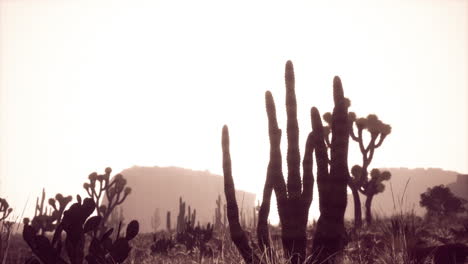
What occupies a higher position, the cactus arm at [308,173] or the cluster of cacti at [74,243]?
the cactus arm at [308,173]

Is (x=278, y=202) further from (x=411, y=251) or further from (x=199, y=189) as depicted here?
(x=199, y=189)

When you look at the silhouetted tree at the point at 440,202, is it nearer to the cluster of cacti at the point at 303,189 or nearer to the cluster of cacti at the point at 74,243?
the cluster of cacti at the point at 303,189

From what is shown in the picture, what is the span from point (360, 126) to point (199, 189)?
278ft

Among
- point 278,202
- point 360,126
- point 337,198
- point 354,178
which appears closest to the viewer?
point 337,198

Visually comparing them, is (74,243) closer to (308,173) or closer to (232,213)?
(232,213)

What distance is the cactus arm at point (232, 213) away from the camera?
17.6ft

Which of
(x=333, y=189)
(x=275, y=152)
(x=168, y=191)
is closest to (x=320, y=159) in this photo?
(x=333, y=189)

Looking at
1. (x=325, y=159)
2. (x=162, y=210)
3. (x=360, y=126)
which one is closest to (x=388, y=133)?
(x=360, y=126)

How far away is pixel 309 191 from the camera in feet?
17.6

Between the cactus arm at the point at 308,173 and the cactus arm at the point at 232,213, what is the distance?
3.35 ft

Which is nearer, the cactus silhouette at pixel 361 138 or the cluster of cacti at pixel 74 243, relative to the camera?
the cluster of cacti at pixel 74 243

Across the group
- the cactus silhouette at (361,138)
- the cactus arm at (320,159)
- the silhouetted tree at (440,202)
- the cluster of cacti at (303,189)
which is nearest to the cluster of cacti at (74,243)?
the cluster of cacti at (303,189)

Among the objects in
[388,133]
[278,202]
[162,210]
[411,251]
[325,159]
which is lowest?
[162,210]

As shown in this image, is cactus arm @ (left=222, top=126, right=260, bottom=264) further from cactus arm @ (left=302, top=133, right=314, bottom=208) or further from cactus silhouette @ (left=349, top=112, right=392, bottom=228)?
cactus silhouette @ (left=349, top=112, right=392, bottom=228)
